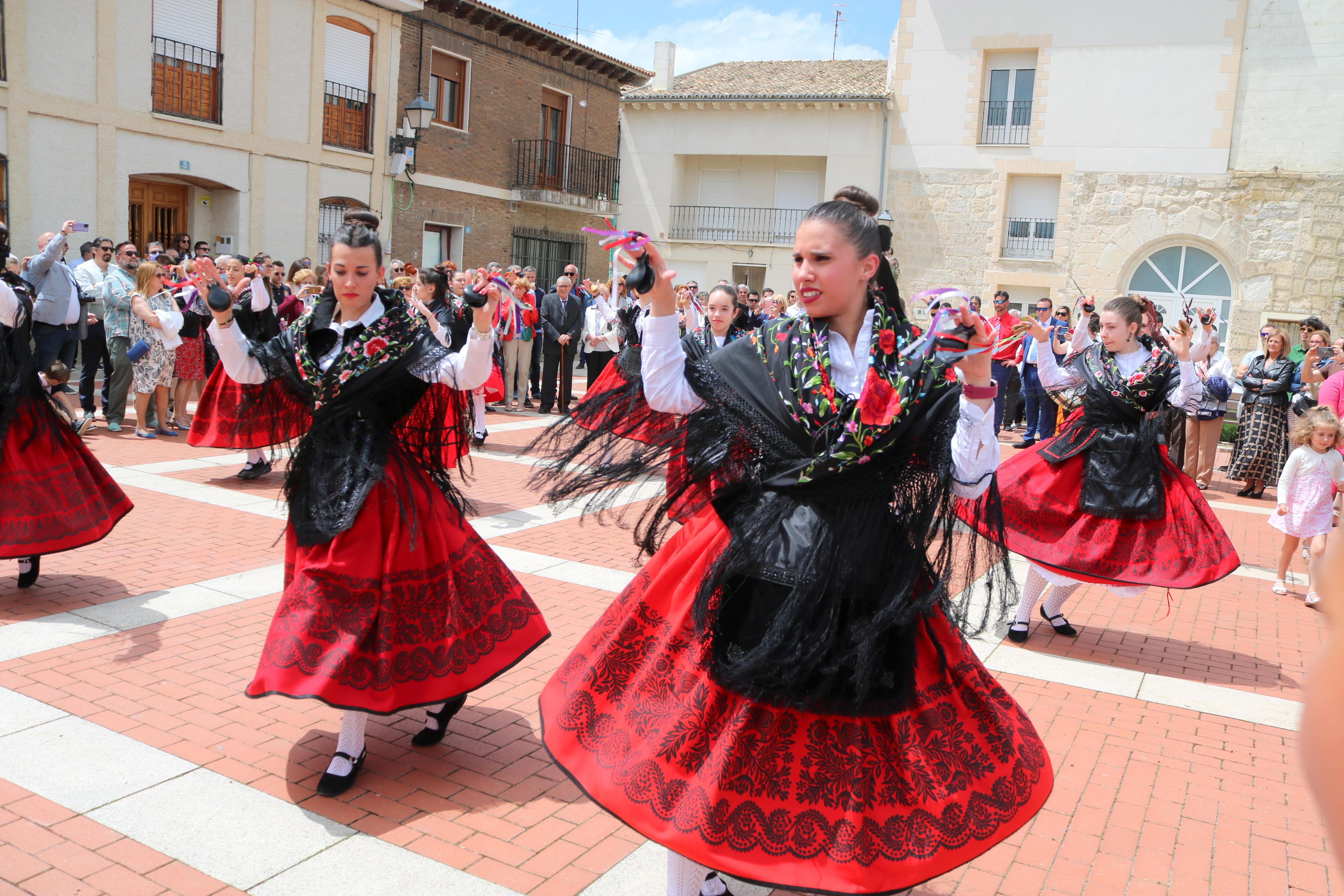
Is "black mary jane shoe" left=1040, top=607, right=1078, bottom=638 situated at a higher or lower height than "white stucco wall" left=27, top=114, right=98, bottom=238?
lower

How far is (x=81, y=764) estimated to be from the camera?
144 inches

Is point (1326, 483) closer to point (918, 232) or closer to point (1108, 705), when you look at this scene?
point (1108, 705)

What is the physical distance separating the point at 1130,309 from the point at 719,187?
25.1 meters

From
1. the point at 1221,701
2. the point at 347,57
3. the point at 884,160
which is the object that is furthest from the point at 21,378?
the point at 884,160

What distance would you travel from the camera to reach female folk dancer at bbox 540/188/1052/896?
2439 millimetres

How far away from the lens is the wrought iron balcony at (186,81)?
16.5 meters

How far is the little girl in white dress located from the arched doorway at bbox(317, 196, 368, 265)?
1657 cm

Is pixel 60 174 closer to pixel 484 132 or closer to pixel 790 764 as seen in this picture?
pixel 484 132

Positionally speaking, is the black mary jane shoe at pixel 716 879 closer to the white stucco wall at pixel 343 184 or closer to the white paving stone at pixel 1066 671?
the white paving stone at pixel 1066 671

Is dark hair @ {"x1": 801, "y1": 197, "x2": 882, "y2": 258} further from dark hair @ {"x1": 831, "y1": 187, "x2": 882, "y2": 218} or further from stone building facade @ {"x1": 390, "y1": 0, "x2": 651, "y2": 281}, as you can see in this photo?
stone building facade @ {"x1": 390, "y1": 0, "x2": 651, "y2": 281}

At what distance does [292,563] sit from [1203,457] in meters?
12.1

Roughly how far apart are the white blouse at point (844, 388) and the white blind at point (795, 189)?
26984mm

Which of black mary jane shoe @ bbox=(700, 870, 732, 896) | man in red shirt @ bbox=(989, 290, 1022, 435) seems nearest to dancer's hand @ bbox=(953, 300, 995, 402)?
black mary jane shoe @ bbox=(700, 870, 732, 896)

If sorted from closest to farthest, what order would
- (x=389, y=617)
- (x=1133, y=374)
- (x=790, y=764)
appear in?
(x=790, y=764)
(x=389, y=617)
(x=1133, y=374)
